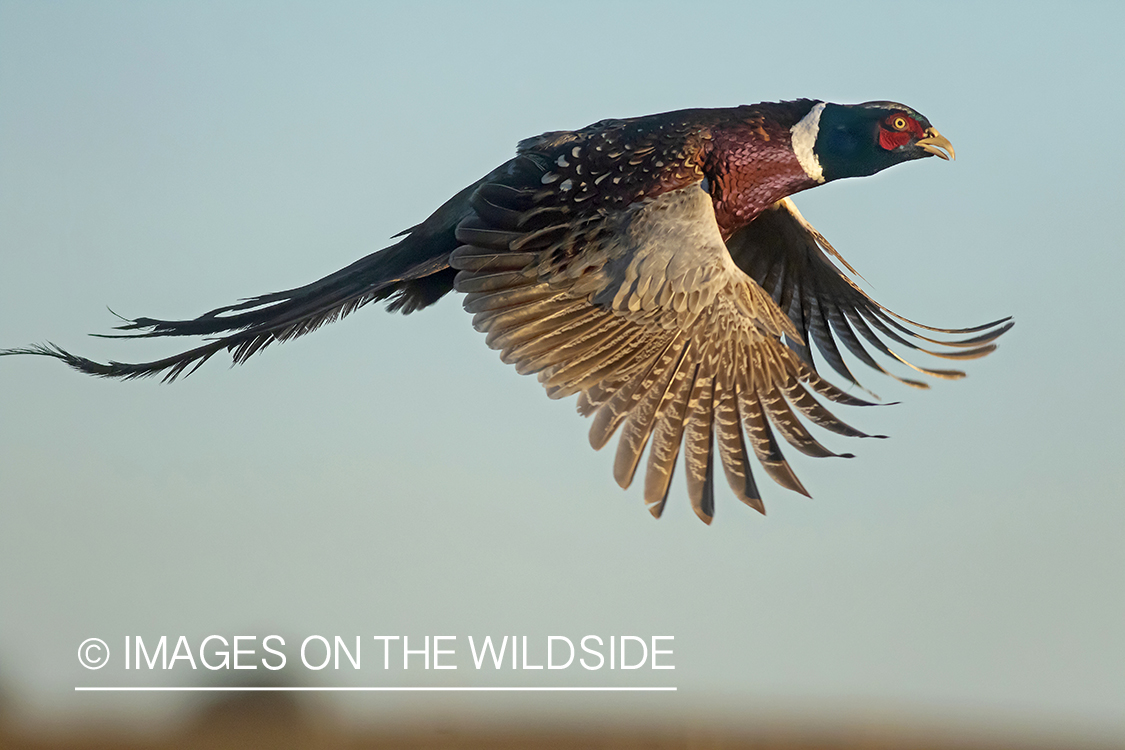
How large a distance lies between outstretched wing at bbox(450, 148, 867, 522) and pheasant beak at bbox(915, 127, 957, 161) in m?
0.64

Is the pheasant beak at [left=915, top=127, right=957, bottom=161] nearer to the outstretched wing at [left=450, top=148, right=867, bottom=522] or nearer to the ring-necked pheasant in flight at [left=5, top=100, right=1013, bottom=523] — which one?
the ring-necked pheasant in flight at [left=5, top=100, right=1013, bottom=523]

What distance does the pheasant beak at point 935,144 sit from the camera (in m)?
2.58

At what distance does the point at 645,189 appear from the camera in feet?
7.82

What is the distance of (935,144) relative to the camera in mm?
2586

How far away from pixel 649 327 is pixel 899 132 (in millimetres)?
888

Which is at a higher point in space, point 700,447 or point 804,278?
point 804,278

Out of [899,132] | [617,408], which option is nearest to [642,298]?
[617,408]

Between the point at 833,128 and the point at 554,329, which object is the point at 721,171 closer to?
the point at 833,128

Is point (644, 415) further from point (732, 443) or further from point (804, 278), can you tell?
point (804, 278)

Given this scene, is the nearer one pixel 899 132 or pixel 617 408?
pixel 617 408

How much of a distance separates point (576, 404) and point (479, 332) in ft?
0.96

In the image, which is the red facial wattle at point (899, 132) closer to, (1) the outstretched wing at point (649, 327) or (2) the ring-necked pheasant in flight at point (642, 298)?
(2) the ring-necked pheasant in flight at point (642, 298)

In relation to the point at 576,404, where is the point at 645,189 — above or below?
above

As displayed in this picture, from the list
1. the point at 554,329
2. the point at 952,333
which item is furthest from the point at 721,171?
the point at 952,333
